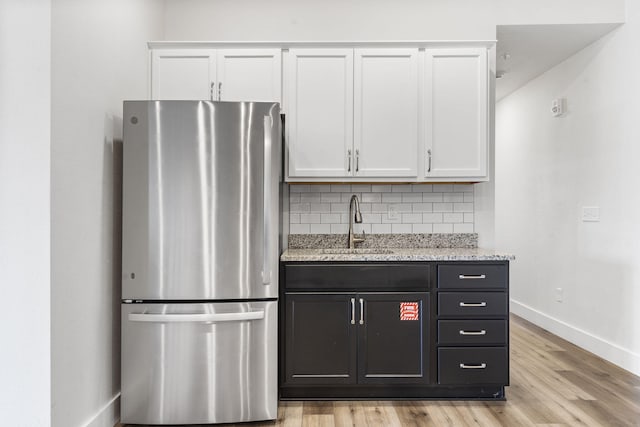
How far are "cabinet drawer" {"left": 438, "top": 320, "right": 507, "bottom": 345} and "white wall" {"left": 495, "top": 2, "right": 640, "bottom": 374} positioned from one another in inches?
51.0

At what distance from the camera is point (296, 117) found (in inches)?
112

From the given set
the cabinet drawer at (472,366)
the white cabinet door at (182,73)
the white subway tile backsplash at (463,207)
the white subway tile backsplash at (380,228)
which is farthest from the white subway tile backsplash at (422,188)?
the white cabinet door at (182,73)

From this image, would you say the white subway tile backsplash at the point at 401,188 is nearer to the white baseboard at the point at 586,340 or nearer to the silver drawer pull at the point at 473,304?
the silver drawer pull at the point at 473,304

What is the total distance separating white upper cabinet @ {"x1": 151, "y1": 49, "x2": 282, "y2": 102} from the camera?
287 centimetres

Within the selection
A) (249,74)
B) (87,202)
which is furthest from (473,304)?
(87,202)

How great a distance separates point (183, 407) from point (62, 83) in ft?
5.68

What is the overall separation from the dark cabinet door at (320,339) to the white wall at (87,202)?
1008 millimetres

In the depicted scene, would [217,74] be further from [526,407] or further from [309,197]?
[526,407]

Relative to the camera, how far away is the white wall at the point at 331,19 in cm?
321

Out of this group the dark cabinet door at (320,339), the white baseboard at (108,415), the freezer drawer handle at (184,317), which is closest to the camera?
the white baseboard at (108,415)

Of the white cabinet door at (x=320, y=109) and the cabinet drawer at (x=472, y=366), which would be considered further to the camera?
the white cabinet door at (x=320, y=109)

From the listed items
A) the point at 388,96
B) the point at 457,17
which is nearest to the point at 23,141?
the point at 388,96

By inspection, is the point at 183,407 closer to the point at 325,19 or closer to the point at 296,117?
the point at 296,117

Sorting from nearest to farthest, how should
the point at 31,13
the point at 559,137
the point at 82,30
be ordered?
1. the point at 31,13
2. the point at 82,30
3. the point at 559,137
